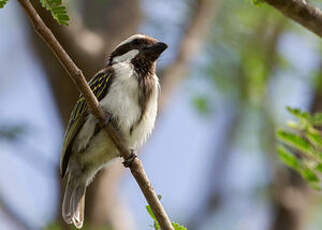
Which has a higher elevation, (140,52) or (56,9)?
(56,9)

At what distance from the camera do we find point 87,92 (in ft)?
9.90

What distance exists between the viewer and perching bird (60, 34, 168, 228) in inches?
164

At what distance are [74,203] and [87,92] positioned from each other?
1766 millimetres

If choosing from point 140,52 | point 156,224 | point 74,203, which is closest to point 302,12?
point 156,224

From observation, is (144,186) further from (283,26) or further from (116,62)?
(283,26)

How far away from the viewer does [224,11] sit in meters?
8.41

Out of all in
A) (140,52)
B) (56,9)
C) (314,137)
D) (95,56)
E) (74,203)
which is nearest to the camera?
(56,9)

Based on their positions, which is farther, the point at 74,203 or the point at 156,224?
the point at 74,203

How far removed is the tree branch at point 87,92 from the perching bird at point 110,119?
2.27ft

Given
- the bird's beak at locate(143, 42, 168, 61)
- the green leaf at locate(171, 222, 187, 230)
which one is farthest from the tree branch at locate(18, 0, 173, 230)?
the bird's beak at locate(143, 42, 168, 61)

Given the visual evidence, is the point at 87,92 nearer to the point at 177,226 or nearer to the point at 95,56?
the point at 177,226

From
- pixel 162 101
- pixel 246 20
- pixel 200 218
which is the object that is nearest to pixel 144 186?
pixel 162 101

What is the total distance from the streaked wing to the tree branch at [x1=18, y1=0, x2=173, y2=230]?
89 centimetres

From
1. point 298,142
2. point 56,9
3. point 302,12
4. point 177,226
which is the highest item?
point 302,12
